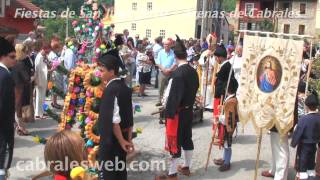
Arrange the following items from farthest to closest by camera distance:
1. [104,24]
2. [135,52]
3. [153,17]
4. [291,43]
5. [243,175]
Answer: [153,17] → [135,52] → [104,24] → [243,175] → [291,43]

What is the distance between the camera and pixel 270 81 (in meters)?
7.28

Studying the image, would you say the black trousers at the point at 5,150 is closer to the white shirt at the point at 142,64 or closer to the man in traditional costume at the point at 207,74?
the man in traditional costume at the point at 207,74

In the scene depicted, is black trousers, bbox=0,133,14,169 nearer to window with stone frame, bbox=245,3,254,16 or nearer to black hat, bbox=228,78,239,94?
black hat, bbox=228,78,239,94

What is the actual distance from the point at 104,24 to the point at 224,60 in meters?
2.28

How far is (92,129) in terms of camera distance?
7.18m

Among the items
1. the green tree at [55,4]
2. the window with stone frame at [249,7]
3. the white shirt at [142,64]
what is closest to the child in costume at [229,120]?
the white shirt at [142,64]

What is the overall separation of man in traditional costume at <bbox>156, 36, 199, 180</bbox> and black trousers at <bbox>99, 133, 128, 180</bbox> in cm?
156

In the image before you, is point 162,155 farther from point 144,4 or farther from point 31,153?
point 144,4

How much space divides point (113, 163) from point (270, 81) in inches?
110

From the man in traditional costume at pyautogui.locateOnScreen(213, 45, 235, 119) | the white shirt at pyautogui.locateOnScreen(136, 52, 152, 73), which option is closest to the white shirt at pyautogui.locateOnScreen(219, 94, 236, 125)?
the man in traditional costume at pyautogui.locateOnScreen(213, 45, 235, 119)

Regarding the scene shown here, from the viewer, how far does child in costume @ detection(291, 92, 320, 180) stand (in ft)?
22.4

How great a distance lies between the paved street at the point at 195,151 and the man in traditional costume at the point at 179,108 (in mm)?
576

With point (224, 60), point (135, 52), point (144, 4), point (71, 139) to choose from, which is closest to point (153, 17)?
point (144, 4)

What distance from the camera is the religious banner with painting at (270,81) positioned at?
7043 mm
